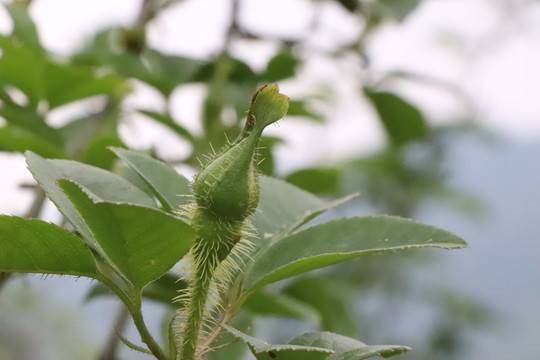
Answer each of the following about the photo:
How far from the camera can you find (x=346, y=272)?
3.24 m

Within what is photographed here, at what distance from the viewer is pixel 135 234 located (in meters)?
0.26

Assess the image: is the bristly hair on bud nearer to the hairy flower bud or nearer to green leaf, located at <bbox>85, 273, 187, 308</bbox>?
the hairy flower bud

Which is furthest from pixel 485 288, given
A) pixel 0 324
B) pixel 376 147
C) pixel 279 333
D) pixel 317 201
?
pixel 317 201

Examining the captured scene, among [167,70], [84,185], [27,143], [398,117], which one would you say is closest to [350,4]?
[398,117]

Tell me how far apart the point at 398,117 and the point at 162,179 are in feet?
1.82

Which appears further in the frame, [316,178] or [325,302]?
[325,302]

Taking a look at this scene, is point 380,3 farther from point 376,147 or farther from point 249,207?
point 376,147

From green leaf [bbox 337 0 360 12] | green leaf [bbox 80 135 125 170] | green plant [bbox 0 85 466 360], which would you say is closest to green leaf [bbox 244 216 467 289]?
green plant [bbox 0 85 466 360]

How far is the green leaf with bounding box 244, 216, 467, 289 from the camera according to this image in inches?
11.9

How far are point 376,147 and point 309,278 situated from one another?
7.80 ft

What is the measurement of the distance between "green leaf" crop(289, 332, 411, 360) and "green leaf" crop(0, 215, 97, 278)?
12cm

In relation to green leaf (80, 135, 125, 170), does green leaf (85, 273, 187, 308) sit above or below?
below

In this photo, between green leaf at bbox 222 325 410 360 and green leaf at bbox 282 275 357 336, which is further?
green leaf at bbox 282 275 357 336

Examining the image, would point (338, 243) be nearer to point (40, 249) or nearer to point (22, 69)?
point (40, 249)
